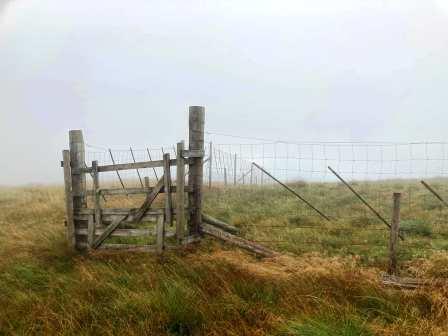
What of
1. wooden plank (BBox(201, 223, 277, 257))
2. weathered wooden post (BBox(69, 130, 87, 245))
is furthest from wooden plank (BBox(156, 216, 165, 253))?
weathered wooden post (BBox(69, 130, 87, 245))

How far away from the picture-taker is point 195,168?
8812mm

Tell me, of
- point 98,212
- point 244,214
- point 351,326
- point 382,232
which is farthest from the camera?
point 244,214

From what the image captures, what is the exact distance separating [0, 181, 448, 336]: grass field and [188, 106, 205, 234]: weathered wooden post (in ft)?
1.79

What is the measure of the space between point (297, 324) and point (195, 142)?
454 centimetres

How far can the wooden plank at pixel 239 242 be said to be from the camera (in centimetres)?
841

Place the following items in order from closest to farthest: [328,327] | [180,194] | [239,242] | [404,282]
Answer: [328,327]
[404,282]
[180,194]
[239,242]

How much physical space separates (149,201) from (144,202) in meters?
0.18

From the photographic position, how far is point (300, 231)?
10703 mm

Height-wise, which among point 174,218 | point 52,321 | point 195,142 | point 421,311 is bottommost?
point 52,321

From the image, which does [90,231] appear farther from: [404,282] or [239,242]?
[404,282]

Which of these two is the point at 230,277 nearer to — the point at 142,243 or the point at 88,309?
the point at 88,309

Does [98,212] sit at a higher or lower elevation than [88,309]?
higher

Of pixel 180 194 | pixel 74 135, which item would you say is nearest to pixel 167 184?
pixel 180 194

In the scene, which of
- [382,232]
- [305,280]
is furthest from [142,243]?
[382,232]
